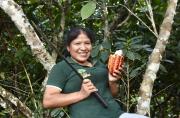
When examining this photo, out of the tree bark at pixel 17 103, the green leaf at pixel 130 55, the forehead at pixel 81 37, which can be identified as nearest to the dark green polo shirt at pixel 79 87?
the forehead at pixel 81 37

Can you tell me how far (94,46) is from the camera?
320 centimetres

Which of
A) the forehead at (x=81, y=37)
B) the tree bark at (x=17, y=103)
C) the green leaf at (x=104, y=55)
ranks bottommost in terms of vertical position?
the tree bark at (x=17, y=103)

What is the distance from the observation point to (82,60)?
8.39ft

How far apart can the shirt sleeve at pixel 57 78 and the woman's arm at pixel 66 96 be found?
0.03 metres

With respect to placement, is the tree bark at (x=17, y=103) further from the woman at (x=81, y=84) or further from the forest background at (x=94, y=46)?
the woman at (x=81, y=84)

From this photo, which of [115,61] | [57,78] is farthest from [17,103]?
[115,61]

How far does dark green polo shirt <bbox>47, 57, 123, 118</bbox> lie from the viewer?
2.40m

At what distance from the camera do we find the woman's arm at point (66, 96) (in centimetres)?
233

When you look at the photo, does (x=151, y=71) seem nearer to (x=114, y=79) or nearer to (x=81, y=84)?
(x=114, y=79)

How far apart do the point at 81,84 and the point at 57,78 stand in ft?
0.49

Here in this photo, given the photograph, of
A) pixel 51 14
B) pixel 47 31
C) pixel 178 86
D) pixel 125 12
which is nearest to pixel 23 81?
pixel 47 31

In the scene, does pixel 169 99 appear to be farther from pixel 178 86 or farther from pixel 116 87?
pixel 116 87

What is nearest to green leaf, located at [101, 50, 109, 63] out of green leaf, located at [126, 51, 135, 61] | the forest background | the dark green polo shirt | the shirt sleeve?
the forest background

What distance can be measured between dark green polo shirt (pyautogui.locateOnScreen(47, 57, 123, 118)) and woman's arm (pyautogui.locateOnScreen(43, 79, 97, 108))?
45 mm
